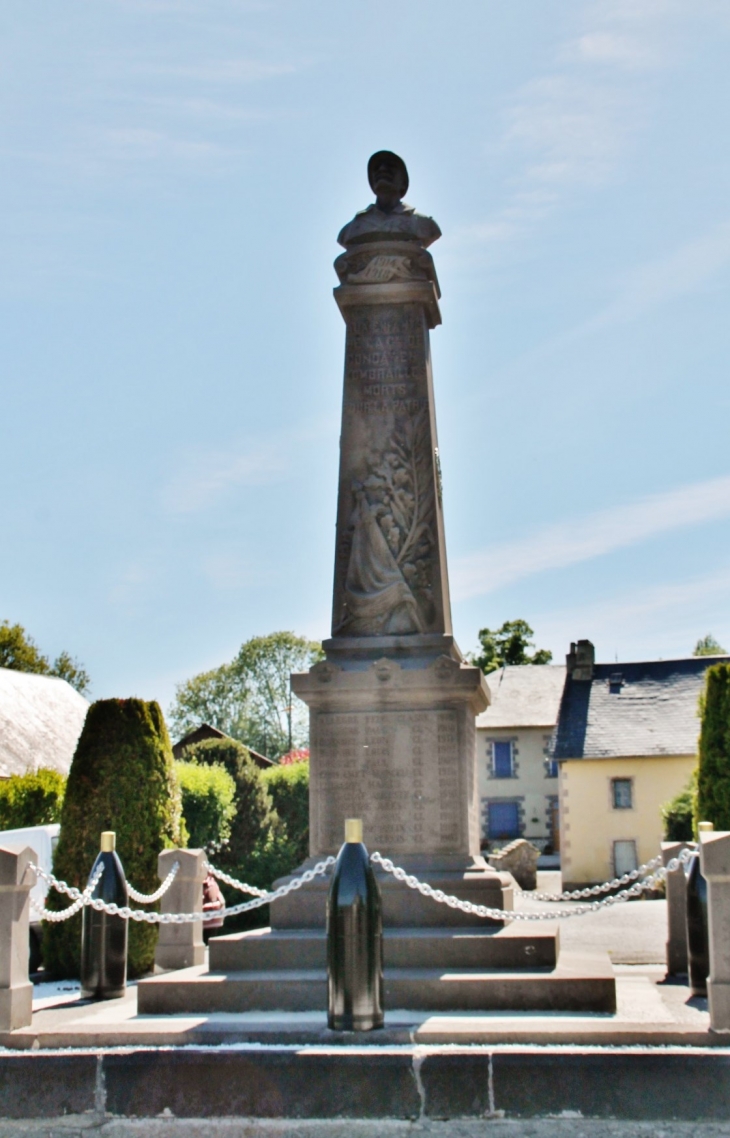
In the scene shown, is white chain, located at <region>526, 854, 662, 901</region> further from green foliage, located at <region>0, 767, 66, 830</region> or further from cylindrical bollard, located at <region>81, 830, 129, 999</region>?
green foliage, located at <region>0, 767, 66, 830</region>

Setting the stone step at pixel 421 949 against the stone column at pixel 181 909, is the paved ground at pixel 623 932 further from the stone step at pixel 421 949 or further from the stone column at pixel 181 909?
the stone step at pixel 421 949

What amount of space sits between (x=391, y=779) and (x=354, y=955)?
105 inches

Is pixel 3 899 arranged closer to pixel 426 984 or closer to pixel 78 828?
pixel 426 984

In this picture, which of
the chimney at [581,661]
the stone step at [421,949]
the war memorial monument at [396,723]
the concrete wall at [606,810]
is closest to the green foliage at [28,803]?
the war memorial monument at [396,723]

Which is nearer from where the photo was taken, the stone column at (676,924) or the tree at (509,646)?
the stone column at (676,924)

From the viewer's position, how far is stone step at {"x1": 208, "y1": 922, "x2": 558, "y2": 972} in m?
7.35

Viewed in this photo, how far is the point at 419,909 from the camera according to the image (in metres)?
8.05

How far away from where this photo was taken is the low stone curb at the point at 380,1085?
546 cm

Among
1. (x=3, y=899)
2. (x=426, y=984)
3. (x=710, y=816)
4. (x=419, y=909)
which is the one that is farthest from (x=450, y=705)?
(x=710, y=816)

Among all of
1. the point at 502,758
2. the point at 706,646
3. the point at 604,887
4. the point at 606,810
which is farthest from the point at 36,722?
the point at 706,646

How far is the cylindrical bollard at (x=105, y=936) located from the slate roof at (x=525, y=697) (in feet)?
115

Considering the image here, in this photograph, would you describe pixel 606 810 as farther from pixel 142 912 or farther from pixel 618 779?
pixel 142 912

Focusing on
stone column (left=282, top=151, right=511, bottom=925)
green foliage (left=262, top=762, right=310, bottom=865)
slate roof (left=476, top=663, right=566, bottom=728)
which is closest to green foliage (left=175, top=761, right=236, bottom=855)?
green foliage (left=262, top=762, right=310, bottom=865)

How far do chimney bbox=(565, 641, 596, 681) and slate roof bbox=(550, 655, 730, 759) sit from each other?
0.74 feet
